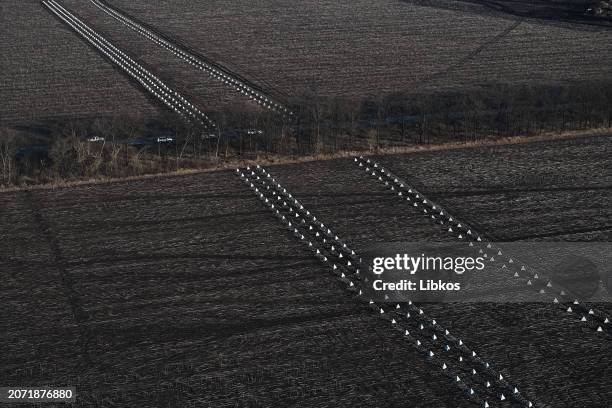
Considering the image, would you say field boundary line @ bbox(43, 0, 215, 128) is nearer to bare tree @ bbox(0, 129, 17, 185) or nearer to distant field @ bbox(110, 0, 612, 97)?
distant field @ bbox(110, 0, 612, 97)

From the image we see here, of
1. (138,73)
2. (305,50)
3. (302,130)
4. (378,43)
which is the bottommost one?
(302,130)

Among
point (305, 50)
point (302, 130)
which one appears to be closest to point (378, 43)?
point (305, 50)

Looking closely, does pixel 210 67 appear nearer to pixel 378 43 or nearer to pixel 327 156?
pixel 378 43

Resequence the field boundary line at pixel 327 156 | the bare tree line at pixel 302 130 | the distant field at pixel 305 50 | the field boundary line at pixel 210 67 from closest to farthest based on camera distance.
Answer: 1. the field boundary line at pixel 327 156
2. the bare tree line at pixel 302 130
3. the field boundary line at pixel 210 67
4. the distant field at pixel 305 50

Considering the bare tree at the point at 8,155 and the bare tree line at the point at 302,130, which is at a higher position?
the bare tree line at the point at 302,130

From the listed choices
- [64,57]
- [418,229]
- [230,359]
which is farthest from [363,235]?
[64,57]
